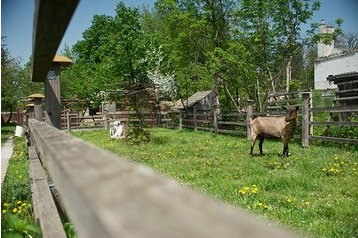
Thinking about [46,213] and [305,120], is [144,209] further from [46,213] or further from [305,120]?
→ [305,120]

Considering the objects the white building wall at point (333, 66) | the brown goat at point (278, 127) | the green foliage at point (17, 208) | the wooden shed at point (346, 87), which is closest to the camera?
the green foliage at point (17, 208)

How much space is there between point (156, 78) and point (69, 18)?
27929 mm

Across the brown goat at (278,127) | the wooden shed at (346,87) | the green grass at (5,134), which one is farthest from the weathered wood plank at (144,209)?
the green grass at (5,134)

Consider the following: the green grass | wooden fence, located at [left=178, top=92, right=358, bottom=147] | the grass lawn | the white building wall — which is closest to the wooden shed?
wooden fence, located at [left=178, top=92, right=358, bottom=147]

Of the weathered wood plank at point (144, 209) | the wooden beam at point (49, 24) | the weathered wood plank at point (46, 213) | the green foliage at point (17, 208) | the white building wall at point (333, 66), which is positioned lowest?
the green foliage at point (17, 208)

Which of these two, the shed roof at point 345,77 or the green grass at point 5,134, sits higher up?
the shed roof at point 345,77

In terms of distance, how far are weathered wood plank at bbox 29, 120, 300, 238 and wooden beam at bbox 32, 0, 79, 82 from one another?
39.9 inches

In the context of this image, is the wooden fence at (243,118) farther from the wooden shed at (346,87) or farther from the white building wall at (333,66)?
the white building wall at (333,66)

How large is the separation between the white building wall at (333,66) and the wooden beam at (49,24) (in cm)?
3238

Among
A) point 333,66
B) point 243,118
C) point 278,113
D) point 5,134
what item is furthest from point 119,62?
point 333,66

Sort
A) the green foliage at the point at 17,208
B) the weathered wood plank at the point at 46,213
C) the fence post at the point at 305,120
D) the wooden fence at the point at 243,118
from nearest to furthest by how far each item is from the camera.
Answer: the weathered wood plank at the point at 46,213
the green foliage at the point at 17,208
the wooden fence at the point at 243,118
the fence post at the point at 305,120

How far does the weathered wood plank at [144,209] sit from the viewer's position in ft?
1.01

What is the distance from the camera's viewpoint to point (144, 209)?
366 mm

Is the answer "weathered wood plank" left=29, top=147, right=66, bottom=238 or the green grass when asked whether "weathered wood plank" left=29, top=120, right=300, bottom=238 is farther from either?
the green grass
